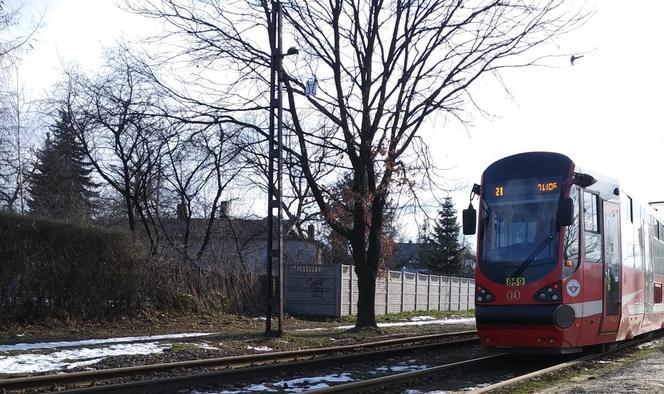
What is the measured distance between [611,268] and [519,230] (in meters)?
2.24

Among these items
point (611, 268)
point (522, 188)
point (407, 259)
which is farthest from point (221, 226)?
point (407, 259)

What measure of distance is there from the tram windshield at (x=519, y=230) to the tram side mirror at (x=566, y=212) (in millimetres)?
294

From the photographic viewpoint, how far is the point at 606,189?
1334 centimetres

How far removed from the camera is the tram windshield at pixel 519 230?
12047 mm

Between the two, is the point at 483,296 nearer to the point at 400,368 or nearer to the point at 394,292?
the point at 400,368

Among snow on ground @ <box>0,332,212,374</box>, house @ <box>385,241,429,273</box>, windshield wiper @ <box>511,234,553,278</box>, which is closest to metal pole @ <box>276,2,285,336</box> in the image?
snow on ground @ <box>0,332,212,374</box>

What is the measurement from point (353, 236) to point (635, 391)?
1281 cm

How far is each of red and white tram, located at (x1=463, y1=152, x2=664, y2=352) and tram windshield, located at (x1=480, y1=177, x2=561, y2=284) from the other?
0.02m

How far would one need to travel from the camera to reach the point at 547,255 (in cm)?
1196

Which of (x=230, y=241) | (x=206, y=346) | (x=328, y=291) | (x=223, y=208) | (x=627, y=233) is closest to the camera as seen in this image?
(x=627, y=233)

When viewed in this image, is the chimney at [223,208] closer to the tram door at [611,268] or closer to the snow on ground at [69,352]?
the snow on ground at [69,352]

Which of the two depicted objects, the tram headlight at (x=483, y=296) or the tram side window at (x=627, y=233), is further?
the tram side window at (x=627, y=233)

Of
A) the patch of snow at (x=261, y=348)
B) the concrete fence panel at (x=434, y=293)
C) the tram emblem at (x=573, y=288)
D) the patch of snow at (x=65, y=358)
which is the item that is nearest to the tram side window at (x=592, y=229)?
the tram emblem at (x=573, y=288)

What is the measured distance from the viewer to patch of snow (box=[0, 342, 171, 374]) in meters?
11.4
